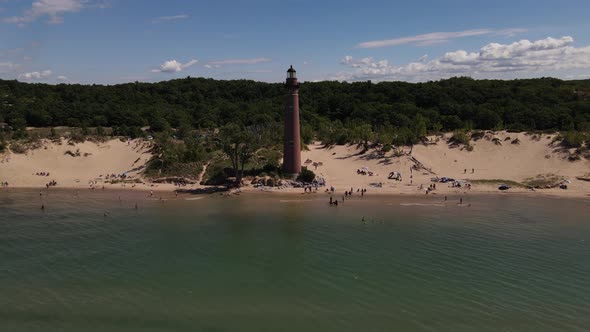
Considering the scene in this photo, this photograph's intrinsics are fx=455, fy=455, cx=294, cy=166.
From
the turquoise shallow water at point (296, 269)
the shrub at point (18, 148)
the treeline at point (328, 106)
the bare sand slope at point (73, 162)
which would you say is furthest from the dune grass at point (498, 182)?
the shrub at point (18, 148)

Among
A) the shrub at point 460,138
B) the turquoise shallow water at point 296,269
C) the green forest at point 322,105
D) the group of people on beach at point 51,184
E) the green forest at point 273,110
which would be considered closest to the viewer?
the turquoise shallow water at point 296,269

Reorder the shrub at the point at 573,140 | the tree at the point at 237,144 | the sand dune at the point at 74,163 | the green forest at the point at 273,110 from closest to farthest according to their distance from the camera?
the tree at the point at 237,144 → the sand dune at the point at 74,163 → the shrub at the point at 573,140 → the green forest at the point at 273,110

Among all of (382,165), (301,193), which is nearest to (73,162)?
(301,193)

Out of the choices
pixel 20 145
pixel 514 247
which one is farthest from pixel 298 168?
pixel 20 145

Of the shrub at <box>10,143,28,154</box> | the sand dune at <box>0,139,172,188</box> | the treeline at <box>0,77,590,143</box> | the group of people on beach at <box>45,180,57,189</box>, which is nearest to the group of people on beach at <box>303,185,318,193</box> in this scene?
the treeline at <box>0,77,590,143</box>

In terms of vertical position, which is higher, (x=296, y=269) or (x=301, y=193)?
(x=301, y=193)

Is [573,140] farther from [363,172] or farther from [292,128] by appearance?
[292,128]

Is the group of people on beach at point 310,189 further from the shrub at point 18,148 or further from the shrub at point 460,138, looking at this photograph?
the shrub at point 18,148
